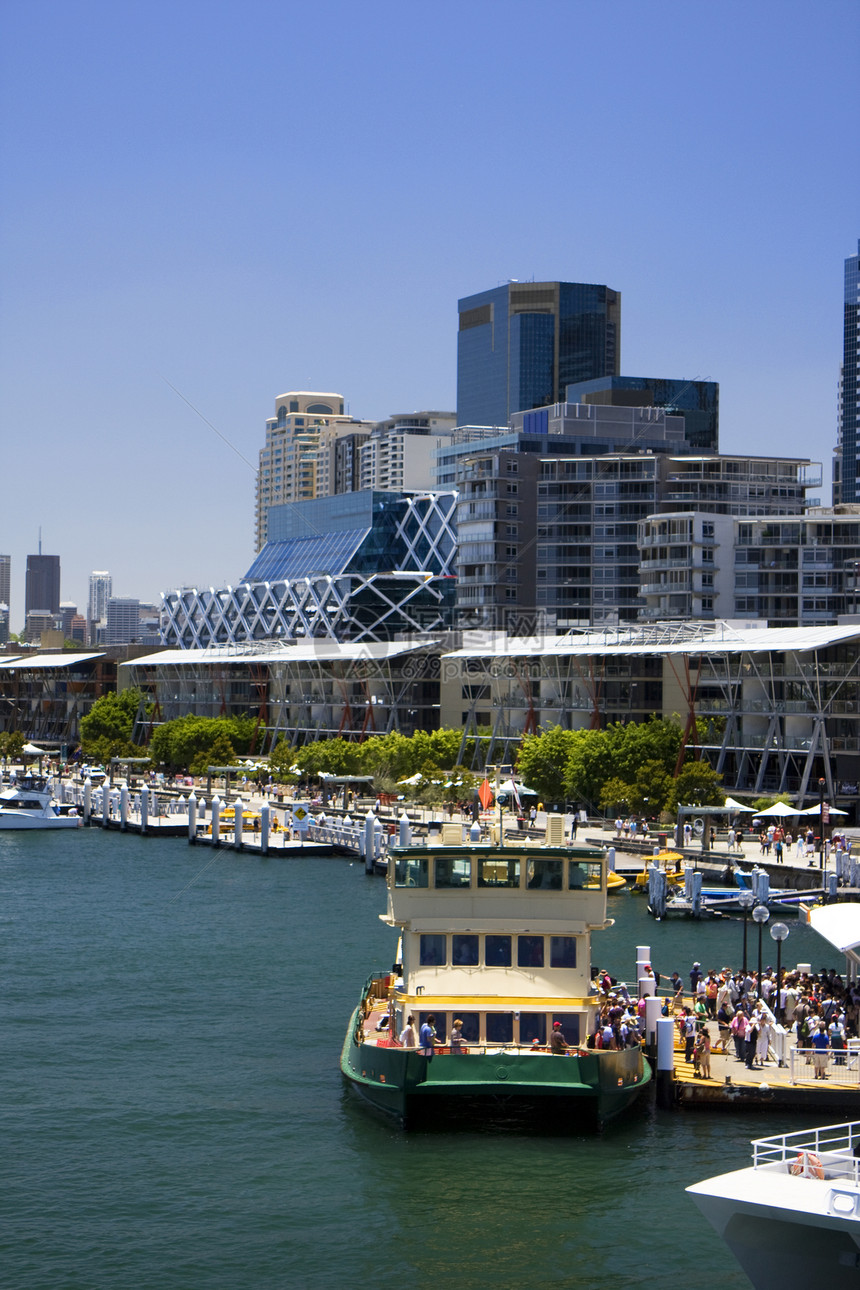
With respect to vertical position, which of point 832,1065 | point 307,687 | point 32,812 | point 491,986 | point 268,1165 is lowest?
point 268,1165

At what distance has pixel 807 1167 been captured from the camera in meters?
24.0

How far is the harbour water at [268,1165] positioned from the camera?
28.9 metres

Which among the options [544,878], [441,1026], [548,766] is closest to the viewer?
[441,1026]

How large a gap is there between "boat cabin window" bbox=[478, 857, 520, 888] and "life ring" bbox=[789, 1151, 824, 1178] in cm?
1388

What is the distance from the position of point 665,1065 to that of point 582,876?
4415 millimetres

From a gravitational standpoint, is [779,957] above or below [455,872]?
below

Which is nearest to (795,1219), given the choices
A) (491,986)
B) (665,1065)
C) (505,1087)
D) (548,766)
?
(505,1087)

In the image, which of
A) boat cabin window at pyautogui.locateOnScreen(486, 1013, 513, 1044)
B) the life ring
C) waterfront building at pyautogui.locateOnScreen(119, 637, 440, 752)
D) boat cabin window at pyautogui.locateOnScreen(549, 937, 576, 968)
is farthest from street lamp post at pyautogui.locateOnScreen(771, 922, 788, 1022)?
waterfront building at pyautogui.locateOnScreen(119, 637, 440, 752)

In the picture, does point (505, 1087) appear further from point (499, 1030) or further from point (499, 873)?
point (499, 873)

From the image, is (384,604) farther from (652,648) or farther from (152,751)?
(652,648)

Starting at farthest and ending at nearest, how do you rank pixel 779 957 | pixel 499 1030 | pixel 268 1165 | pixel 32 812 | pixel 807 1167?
1. pixel 32 812
2. pixel 779 957
3. pixel 499 1030
4. pixel 268 1165
5. pixel 807 1167

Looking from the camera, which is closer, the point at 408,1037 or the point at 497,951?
the point at 408,1037

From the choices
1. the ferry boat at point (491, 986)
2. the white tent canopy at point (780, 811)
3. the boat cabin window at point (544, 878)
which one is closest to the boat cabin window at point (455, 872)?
the ferry boat at point (491, 986)

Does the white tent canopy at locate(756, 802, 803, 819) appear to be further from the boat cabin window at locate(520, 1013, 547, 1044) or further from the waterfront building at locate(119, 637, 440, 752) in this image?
the waterfront building at locate(119, 637, 440, 752)
